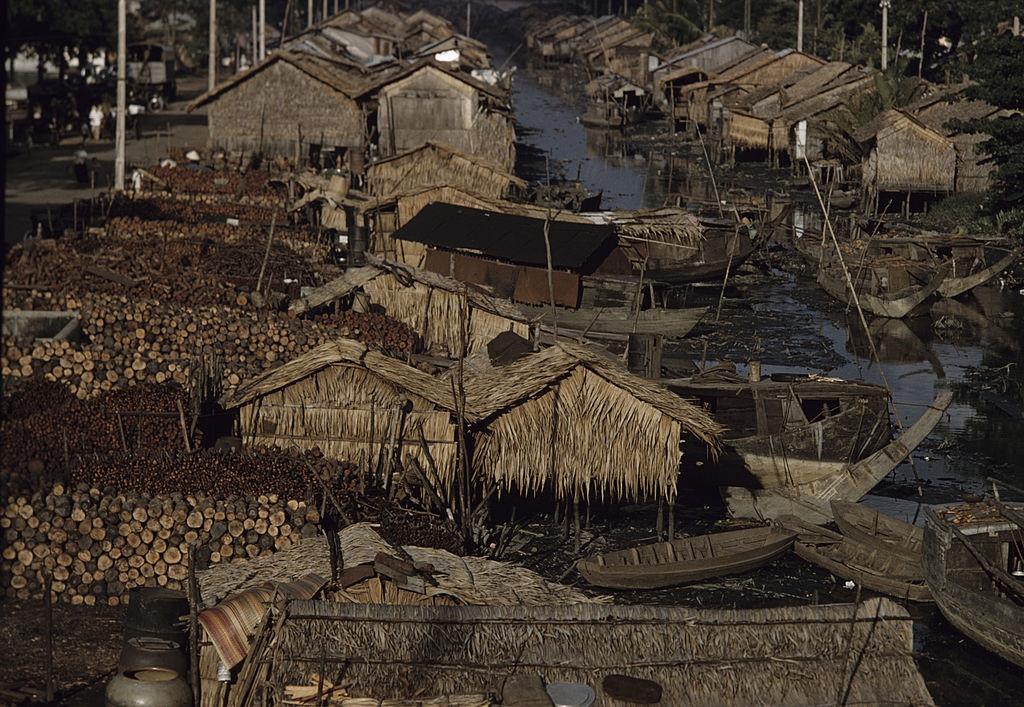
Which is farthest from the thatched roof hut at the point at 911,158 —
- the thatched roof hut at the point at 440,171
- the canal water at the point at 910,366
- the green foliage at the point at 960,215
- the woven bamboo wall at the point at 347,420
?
the woven bamboo wall at the point at 347,420

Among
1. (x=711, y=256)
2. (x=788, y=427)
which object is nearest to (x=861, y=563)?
(x=788, y=427)

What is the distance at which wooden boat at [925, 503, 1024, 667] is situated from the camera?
1302cm

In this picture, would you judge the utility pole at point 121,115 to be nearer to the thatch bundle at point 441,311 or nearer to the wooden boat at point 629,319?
the wooden boat at point 629,319

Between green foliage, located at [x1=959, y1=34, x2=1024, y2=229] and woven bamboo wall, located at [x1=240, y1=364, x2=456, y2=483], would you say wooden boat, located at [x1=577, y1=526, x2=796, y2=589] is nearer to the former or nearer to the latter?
woven bamboo wall, located at [x1=240, y1=364, x2=456, y2=483]

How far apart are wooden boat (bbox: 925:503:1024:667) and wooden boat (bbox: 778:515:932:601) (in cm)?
63

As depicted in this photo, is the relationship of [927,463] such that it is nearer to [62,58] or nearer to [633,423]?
[633,423]

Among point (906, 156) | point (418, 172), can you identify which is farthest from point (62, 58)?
point (906, 156)

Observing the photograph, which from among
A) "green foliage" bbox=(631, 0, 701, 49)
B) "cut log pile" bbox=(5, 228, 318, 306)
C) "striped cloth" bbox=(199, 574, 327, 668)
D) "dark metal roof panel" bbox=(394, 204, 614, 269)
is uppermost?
"green foliage" bbox=(631, 0, 701, 49)

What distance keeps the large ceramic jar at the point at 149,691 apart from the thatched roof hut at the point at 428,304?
10.1 meters

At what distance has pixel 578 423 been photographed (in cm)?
1462

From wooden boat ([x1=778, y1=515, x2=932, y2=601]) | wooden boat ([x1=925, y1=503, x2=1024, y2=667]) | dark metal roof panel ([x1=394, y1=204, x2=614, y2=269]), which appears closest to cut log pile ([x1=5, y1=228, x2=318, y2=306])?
dark metal roof panel ([x1=394, y1=204, x2=614, y2=269])

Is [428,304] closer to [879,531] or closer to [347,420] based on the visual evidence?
[347,420]

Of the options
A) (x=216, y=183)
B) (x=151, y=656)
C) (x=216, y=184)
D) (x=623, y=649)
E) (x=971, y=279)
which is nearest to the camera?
(x=623, y=649)

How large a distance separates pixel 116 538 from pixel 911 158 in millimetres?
29747
